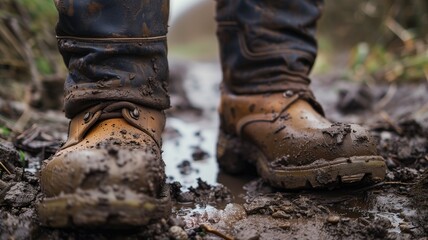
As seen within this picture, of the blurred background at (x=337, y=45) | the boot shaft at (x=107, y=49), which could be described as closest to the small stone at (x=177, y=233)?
the boot shaft at (x=107, y=49)

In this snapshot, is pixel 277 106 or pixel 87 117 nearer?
pixel 87 117

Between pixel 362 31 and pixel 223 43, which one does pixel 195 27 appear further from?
pixel 223 43

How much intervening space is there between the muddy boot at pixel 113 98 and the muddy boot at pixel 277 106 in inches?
15.1

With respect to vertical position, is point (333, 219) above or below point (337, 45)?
below

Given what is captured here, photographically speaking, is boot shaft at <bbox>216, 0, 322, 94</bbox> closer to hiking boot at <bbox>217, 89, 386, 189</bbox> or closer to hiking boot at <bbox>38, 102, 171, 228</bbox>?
hiking boot at <bbox>217, 89, 386, 189</bbox>

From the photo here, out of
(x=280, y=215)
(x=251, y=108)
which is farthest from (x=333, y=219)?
(x=251, y=108)

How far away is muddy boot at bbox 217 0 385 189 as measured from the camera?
4.58ft

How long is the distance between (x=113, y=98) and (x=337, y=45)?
208 inches

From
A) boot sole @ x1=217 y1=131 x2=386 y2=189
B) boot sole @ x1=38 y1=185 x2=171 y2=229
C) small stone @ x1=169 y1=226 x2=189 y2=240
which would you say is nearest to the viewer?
boot sole @ x1=38 y1=185 x2=171 y2=229

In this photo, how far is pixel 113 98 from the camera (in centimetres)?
127

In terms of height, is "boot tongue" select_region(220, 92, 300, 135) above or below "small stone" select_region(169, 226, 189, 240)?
above

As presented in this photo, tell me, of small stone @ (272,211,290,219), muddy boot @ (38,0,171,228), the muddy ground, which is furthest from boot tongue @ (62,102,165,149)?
small stone @ (272,211,290,219)

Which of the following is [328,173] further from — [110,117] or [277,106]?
[110,117]

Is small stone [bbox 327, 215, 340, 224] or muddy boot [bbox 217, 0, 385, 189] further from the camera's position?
muddy boot [bbox 217, 0, 385, 189]
